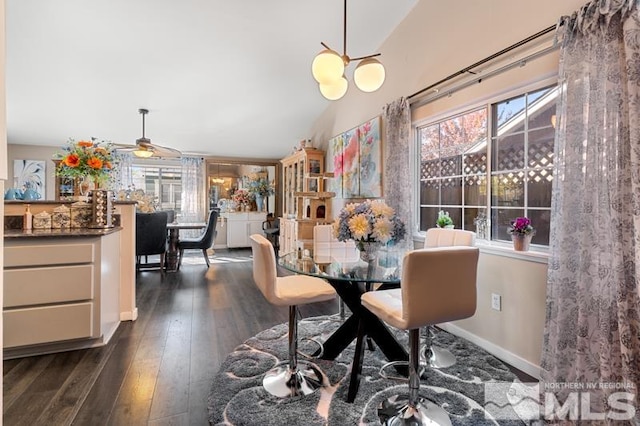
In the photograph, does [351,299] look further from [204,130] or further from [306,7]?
[204,130]

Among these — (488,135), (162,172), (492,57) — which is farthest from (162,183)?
(492,57)

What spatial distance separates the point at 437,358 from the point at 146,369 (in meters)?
1.99

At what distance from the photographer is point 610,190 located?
1.56 m

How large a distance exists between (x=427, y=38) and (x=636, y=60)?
183 cm

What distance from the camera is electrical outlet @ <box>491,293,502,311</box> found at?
2.33 m

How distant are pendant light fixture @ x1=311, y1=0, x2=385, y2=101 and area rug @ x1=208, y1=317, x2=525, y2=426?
1903 millimetres

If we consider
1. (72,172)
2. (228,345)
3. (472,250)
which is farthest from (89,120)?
(472,250)

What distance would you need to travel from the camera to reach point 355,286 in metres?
A: 2.10

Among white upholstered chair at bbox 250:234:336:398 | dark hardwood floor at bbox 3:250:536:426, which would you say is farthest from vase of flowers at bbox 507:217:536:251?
dark hardwood floor at bbox 3:250:536:426

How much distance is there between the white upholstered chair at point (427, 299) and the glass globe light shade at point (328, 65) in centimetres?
127

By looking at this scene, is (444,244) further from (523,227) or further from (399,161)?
(399,161)

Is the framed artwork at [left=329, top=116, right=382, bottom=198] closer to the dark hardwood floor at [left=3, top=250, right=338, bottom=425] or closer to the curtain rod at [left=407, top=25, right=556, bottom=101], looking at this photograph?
the curtain rod at [left=407, top=25, right=556, bottom=101]

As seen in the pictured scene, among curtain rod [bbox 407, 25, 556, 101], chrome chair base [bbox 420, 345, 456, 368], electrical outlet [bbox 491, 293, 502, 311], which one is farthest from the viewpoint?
electrical outlet [bbox 491, 293, 502, 311]

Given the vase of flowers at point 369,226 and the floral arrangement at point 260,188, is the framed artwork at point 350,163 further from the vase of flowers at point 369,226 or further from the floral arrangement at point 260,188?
the floral arrangement at point 260,188
